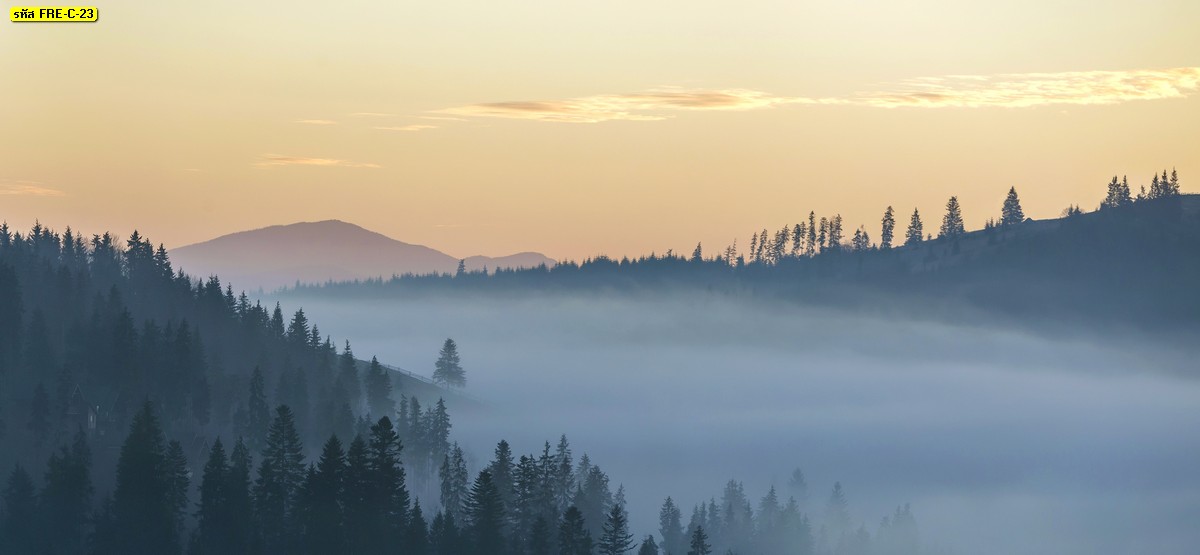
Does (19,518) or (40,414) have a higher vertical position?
(40,414)

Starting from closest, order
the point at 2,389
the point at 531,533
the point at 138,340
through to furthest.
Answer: the point at 531,533
the point at 2,389
the point at 138,340

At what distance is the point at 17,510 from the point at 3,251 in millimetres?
71612

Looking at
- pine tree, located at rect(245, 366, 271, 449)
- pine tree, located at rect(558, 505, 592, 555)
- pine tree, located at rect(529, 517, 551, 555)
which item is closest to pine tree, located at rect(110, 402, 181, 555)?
pine tree, located at rect(529, 517, 551, 555)

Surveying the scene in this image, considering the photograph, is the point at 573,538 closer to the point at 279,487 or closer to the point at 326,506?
the point at 326,506

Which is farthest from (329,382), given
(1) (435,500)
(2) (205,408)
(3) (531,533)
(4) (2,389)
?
(3) (531,533)

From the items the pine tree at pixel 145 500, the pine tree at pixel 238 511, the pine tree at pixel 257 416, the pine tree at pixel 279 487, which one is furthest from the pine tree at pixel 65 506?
the pine tree at pixel 257 416

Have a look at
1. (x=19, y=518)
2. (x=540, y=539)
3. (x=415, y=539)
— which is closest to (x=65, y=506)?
(x=19, y=518)

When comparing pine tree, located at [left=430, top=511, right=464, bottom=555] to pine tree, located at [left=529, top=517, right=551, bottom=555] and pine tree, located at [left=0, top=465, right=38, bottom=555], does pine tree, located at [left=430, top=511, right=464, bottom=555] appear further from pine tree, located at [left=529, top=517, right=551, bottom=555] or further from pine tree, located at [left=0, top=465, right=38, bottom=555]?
pine tree, located at [left=0, top=465, right=38, bottom=555]

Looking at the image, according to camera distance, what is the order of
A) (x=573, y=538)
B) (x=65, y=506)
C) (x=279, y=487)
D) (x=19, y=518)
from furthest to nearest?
(x=65, y=506) < (x=19, y=518) < (x=279, y=487) < (x=573, y=538)

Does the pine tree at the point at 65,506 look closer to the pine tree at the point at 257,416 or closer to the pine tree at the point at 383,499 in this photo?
the pine tree at the point at 383,499

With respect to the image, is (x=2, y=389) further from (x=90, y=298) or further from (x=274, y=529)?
(x=274, y=529)

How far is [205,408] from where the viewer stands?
525 feet

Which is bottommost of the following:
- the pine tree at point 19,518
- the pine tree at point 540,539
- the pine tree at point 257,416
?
the pine tree at point 540,539

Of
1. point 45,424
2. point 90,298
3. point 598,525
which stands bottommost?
point 598,525
